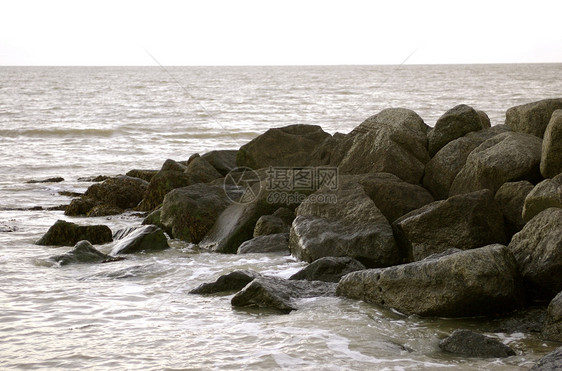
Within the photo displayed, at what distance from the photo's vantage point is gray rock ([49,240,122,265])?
849 cm

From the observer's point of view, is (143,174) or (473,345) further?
(143,174)

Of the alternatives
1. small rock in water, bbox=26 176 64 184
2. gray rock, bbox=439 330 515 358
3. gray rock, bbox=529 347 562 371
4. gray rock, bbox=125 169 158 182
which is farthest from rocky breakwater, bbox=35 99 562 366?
small rock in water, bbox=26 176 64 184

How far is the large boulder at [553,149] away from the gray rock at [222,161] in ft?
19.0

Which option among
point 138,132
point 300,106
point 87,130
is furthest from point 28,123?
point 300,106

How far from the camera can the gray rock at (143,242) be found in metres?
9.09

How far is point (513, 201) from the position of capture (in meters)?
7.94

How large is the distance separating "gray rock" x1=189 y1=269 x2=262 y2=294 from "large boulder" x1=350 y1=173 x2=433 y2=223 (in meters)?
2.13

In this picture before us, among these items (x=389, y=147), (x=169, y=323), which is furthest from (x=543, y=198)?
(x=169, y=323)

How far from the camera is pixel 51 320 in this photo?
618 cm

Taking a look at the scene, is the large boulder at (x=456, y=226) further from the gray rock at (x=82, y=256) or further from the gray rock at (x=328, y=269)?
the gray rock at (x=82, y=256)

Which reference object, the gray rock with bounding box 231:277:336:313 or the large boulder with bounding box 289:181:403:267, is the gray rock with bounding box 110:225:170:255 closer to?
the large boulder with bounding box 289:181:403:267

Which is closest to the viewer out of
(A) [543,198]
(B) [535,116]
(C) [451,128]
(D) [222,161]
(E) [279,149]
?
(A) [543,198]

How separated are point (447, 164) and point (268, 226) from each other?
2601mm

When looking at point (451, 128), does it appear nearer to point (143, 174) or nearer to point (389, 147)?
point (389, 147)
